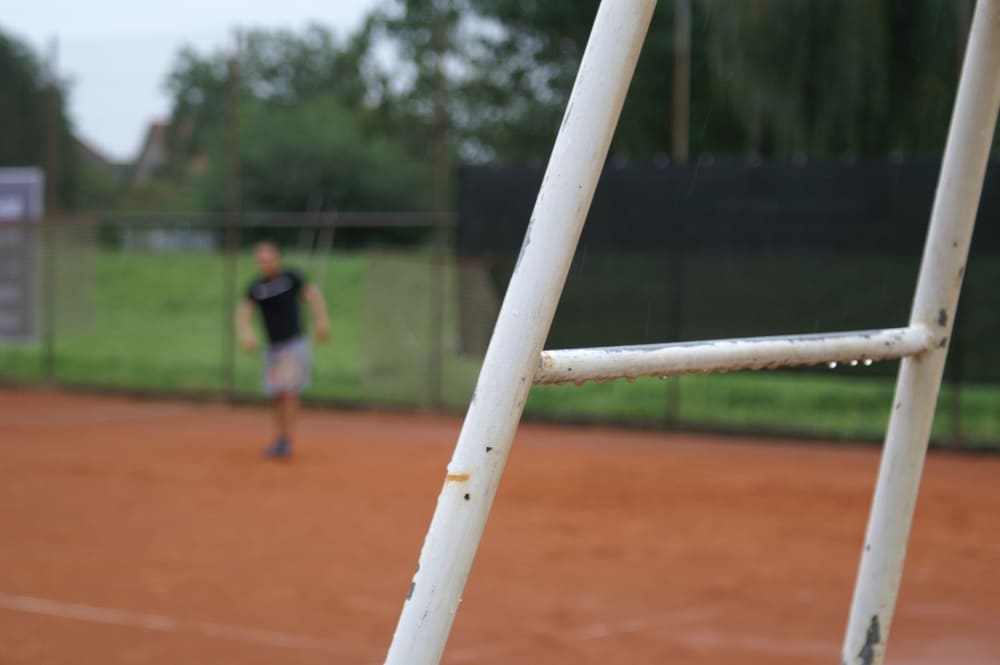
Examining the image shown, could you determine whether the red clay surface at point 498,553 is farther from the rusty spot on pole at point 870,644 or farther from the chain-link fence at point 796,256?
the rusty spot on pole at point 870,644

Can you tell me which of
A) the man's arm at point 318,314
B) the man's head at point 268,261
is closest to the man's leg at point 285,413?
the man's arm at point 318,314

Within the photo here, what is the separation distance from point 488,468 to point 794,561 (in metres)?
5.86

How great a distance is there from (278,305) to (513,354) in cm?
1024

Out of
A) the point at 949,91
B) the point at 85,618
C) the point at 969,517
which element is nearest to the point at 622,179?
the point at 949,91

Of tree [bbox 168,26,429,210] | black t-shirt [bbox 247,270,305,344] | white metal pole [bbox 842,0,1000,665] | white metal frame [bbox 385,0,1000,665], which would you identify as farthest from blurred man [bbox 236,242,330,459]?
white metal frame [bbox 385,0,1000,665]

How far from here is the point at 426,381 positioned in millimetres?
14172

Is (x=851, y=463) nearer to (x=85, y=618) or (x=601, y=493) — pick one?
(x=601, y=493)

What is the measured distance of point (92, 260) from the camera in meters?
16.3

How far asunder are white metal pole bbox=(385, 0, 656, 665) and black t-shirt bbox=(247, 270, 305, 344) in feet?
33.3

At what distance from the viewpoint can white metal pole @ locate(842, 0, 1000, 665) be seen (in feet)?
6.40

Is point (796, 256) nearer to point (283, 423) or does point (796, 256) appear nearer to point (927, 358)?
point (283, 423)

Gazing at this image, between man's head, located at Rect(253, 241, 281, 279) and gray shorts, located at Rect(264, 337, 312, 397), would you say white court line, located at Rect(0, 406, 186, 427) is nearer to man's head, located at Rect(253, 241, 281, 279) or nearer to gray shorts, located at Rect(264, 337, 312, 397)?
gray shorts, located at Rect(264, 337, 312, 397)

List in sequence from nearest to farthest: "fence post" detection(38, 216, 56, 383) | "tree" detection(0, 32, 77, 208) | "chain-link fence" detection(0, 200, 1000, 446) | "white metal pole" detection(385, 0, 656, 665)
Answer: "white metal pole" detection(385, 0, 656, 665), "chain-link fence" detection(0, 200, 1000, 446), "fence post" detection(38, 216, 56, 383), "tree" detection(0, 32, 77, 208)

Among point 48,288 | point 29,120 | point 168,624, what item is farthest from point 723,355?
point 29,120
